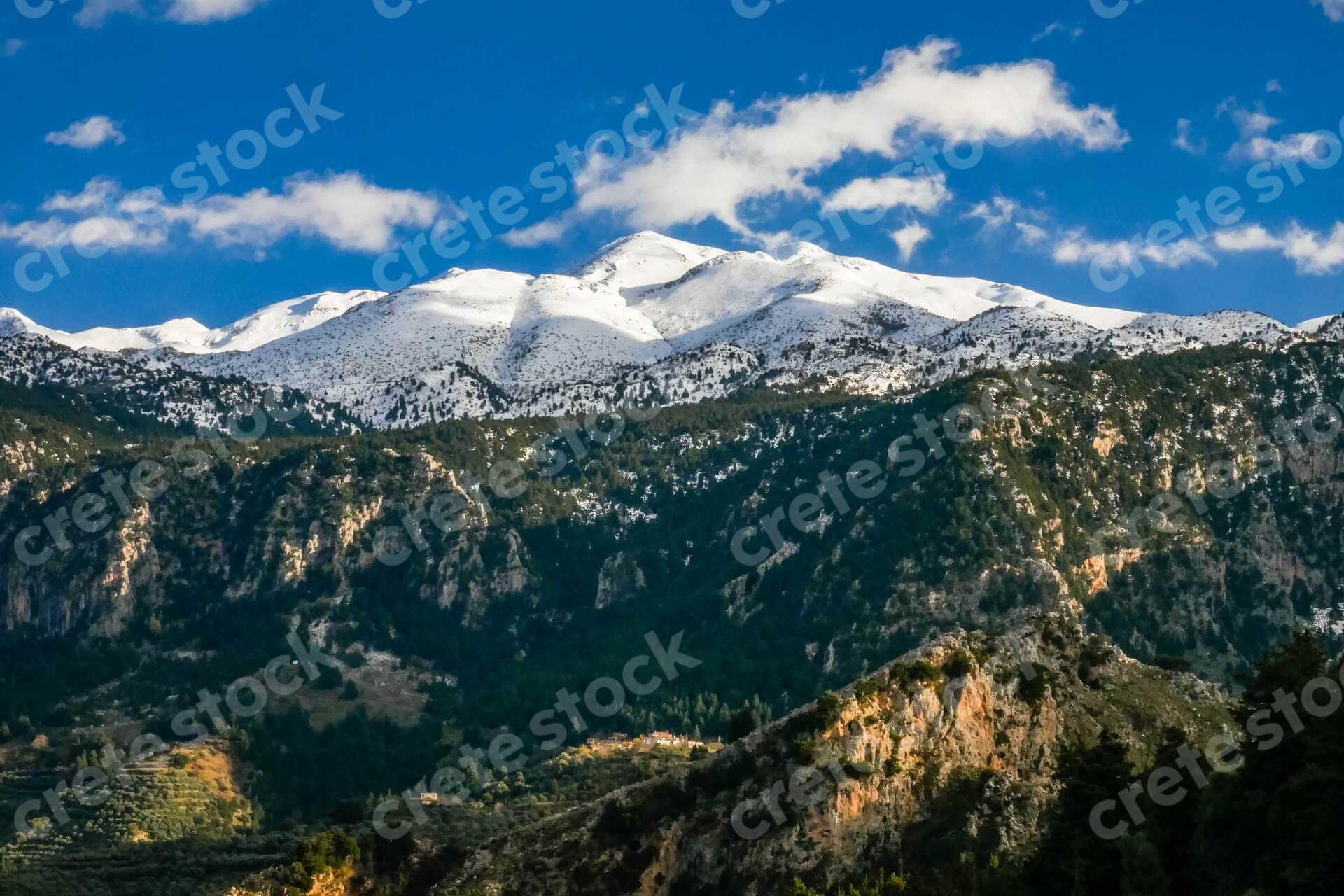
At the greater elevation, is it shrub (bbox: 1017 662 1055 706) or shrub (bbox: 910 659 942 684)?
shrub (bbox: 910 659 942 684)

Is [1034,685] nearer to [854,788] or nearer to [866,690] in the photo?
[866,690]

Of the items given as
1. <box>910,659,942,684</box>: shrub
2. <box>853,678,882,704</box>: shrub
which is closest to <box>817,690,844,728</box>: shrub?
<box>853,678,882,704</box>: shrub

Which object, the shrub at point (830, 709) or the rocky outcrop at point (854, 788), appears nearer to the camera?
the rocky outcrop at point (854, 788)

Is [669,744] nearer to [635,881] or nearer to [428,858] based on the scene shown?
[428,858]

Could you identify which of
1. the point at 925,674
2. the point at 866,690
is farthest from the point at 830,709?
the point at 925,674

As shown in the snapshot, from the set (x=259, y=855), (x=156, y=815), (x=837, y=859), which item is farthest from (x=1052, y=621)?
(x=156, y=815)

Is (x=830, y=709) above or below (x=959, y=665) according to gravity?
above

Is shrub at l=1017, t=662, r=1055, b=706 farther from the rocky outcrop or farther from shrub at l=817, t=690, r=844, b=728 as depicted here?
shrub at l=817, t=690, r=844, b=728

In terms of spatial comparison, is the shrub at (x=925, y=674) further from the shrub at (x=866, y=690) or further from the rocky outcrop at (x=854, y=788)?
the shrub at (x=866, y=690)

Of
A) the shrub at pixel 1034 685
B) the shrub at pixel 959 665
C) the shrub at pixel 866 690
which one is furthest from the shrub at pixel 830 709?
the shrub at pixel 1034 685

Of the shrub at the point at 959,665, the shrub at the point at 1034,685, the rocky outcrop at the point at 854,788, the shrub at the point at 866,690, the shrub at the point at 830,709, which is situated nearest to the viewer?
the rocky outcrop at the point at 854,788

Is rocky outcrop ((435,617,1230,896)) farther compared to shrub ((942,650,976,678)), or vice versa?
shrub ((942,650,976,678))

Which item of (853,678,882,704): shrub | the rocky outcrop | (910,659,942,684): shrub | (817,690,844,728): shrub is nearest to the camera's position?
the rocky outcrop

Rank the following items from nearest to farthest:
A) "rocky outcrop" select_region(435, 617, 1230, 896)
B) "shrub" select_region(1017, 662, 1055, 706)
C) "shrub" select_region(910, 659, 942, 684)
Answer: "rocky outcrop" select_region(435, 617, 1230, 896), "shrub" select_region(910, 659, 942, 684), "shrub" select_region(1017, 662, 1055, 706)
